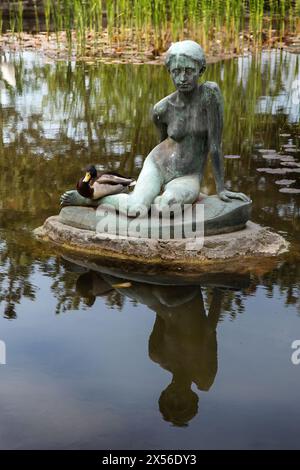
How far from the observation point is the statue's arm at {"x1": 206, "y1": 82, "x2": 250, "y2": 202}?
534 cm

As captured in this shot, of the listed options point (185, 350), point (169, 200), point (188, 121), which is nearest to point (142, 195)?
point (169, 200)

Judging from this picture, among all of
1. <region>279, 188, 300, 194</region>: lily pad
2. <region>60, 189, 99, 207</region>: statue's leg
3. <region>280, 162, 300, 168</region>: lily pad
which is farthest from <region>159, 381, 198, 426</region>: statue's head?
<region>280, 162, 300, 168</region>: lily pad

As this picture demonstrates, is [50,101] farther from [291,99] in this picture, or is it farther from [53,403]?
[53,403]

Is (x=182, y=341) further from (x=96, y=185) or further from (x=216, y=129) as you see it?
(x=216, y=129)

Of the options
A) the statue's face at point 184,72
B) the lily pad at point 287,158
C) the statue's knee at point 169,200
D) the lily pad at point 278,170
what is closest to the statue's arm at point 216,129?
the statue's face at point 184,72

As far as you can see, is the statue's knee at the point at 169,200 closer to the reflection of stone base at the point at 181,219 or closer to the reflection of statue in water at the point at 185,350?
the reflection of stone base at the point at 181,219

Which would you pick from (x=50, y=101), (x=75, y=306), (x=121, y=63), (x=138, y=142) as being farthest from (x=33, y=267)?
(x=121, y=63)

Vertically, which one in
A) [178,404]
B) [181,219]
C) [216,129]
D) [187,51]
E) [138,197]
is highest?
[187,51]

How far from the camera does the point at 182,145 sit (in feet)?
18.2

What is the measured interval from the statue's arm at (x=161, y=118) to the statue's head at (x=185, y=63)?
0.27 m

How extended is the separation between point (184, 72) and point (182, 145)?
0.56 metres

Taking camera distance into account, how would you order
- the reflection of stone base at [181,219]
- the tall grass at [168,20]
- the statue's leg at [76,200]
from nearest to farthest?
the reflection of stone base at [181,219], the statue's leg at [76,200], the tall grass at [168,20]

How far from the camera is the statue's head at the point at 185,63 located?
5.11m

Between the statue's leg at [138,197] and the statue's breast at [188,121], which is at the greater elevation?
the statue's breast at [188,121]
